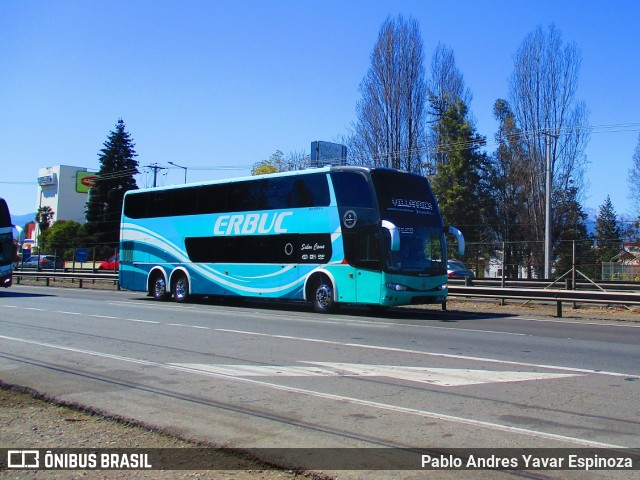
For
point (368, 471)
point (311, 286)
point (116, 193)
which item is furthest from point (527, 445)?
point (116, 193)

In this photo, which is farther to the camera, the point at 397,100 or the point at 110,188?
the point at 110,188

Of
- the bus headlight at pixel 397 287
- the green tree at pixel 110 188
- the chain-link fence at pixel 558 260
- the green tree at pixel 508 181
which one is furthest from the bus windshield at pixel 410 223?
the green tree at pixel 110 188

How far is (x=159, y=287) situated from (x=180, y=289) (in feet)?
4.29

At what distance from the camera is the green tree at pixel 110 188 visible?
2832 inches

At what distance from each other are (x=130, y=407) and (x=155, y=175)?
51684mm

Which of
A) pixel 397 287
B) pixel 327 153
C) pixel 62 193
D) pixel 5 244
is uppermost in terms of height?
pixel 62 193

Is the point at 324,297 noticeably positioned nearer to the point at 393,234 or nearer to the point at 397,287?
the point at 397,287

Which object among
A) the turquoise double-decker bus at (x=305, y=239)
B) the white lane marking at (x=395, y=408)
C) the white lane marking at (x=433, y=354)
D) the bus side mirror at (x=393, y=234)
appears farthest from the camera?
the turquoise double-decker bus at (x=305, y=239)

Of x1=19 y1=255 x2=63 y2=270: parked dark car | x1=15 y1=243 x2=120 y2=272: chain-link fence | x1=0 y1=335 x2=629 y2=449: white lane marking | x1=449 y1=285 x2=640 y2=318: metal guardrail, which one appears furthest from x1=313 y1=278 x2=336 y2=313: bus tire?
x1=19 y1=255 x2=63 y2=270: parked dark car

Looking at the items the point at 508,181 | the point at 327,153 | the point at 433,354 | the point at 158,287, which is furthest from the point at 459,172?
the point at 433,354

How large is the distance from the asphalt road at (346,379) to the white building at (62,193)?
10162cm

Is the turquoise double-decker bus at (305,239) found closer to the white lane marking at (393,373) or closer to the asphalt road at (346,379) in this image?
the asphalt road at (346,379)

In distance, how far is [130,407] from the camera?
6.76 metres

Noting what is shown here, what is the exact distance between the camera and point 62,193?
11044cm
